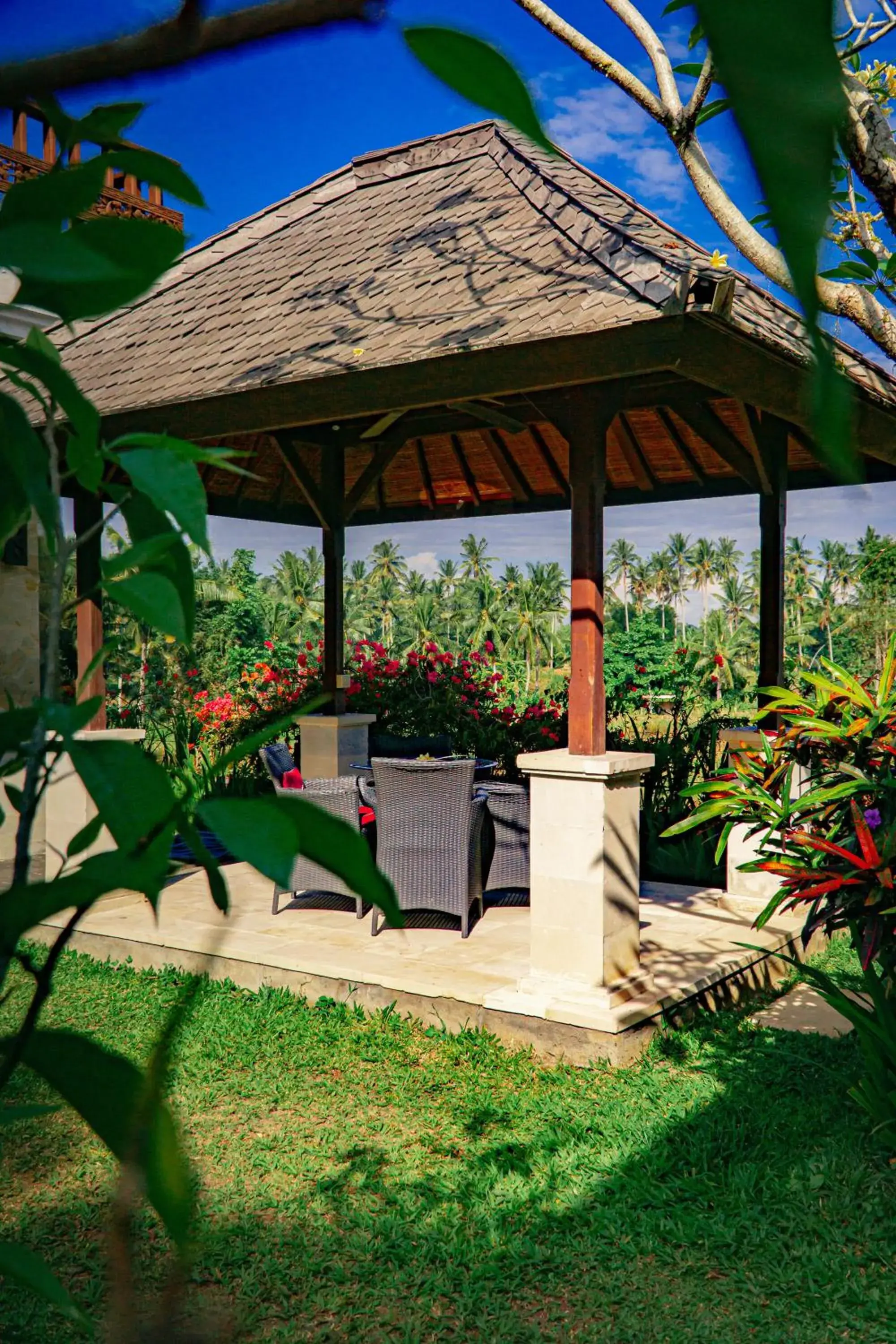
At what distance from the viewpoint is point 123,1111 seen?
0.31 m

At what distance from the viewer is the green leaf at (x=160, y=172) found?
38 centimetres

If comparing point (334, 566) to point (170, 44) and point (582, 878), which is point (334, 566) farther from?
point (170, 44)

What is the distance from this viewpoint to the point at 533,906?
499cm

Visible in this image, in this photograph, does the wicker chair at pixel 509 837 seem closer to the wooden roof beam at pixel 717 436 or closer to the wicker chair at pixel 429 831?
the wicker chair at pixel 429 831

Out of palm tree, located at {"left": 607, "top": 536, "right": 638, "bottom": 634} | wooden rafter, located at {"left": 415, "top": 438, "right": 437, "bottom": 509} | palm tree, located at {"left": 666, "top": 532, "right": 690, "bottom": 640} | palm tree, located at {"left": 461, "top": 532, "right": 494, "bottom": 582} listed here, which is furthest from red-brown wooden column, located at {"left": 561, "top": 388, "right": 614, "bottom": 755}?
palm tree, located at {"left": 666, "top": 532, "right": 690, "bottom": 640}

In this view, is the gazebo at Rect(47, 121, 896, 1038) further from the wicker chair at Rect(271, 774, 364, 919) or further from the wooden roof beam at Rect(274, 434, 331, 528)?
the wicker chair at Rect(271, 774, 364, 919)

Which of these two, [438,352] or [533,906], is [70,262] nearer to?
[438,352]

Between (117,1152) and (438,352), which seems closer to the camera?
(117,1152)

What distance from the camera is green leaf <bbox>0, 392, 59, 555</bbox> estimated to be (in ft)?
1.13

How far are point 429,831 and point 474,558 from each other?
63.3 metres

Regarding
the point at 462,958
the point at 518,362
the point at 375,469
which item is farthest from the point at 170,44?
the point at 375,469

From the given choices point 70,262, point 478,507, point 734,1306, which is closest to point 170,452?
point 70,262

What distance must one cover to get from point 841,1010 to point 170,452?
4.16 meters

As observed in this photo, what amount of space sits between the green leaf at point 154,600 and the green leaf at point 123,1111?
13 centimetres
